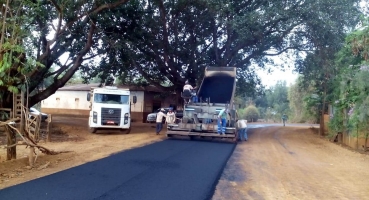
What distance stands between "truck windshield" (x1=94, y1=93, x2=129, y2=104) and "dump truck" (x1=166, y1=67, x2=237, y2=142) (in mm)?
3664

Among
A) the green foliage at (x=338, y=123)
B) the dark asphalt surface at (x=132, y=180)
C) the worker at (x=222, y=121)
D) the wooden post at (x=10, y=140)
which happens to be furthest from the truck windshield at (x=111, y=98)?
the green foliage at (x=338, y=123)

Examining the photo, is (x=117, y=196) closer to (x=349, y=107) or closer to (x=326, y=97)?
(x=349, y=107)

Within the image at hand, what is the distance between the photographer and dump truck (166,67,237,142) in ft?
55.4

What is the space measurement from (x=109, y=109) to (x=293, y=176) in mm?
11937

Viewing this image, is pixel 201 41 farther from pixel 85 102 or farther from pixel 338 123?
pixel 85 102

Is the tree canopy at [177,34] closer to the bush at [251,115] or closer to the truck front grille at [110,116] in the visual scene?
the truck front grille at [110,116]

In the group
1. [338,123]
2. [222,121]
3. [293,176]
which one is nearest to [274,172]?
[293,176]

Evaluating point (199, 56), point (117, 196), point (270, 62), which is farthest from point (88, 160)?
point (270, 62)

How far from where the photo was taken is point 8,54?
8.06 meters

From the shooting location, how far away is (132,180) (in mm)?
8031

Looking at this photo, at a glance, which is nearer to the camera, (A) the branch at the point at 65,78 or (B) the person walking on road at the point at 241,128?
(B) the person walking on road at the point at 241,128

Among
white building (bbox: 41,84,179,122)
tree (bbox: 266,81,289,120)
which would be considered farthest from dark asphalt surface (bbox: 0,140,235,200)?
tree (bbox: 266,81,289,120)

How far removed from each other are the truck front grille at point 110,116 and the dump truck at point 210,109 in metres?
3.45

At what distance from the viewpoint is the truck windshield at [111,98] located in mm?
19938
